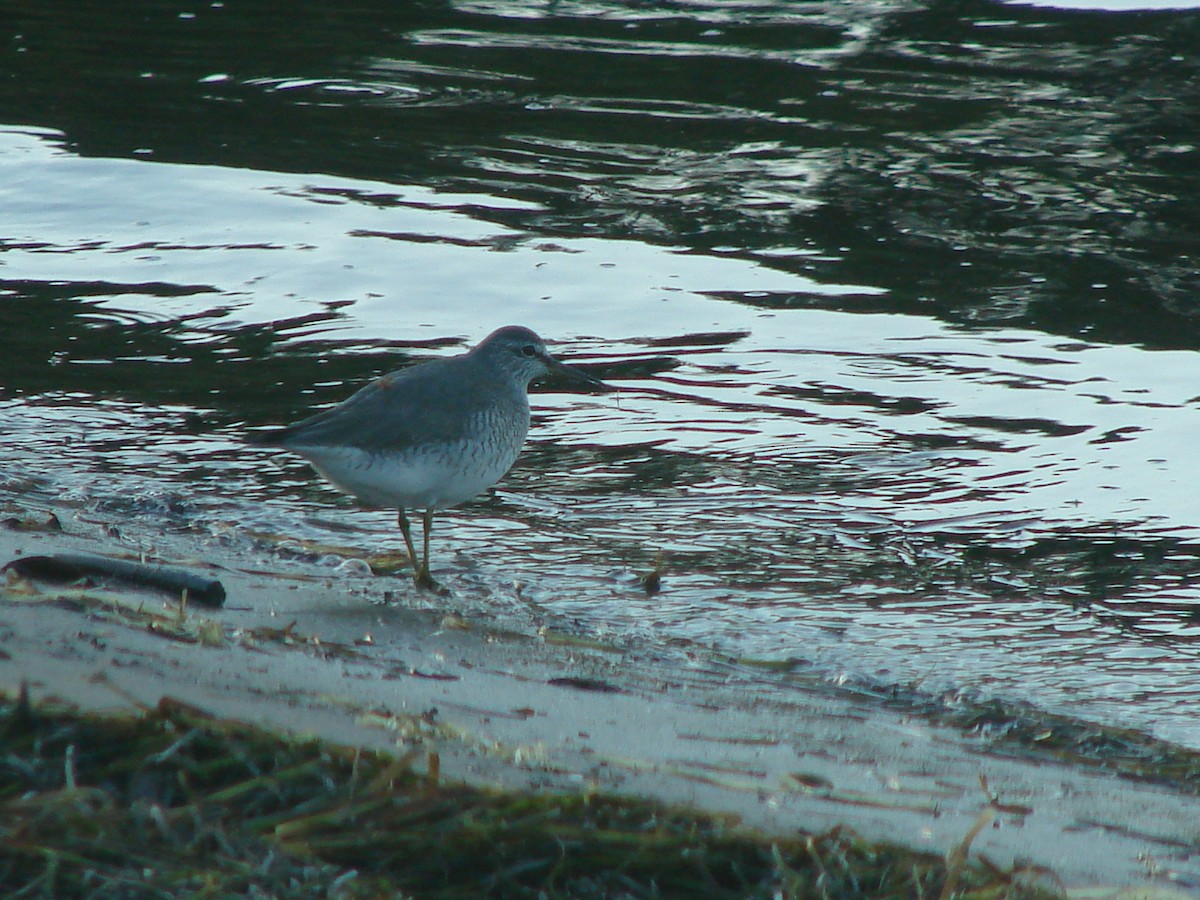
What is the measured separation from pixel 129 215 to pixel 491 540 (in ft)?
15.2

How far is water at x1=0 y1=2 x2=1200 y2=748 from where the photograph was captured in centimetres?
532

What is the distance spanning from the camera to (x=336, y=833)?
2.44 m

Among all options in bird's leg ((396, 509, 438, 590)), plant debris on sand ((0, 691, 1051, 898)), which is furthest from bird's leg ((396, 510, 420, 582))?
plant debris on sand ((0, 691, 1051, 898))

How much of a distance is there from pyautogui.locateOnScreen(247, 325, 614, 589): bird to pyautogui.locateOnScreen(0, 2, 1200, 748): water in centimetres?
30

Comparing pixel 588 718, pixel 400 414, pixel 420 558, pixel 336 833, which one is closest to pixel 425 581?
pixel 420 558

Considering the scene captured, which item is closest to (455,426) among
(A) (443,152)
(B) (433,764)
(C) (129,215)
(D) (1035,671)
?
(D) (1035,671)

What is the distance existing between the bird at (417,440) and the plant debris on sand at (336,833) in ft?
7.91

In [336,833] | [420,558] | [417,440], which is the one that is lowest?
[420,558]

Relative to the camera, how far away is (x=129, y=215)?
9289mm

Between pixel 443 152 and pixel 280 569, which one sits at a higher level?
pixel 443 152

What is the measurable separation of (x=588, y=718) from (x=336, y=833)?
1.00 metres

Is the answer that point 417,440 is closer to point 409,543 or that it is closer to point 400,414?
point 400,414

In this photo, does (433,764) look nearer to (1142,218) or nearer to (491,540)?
(491,540)

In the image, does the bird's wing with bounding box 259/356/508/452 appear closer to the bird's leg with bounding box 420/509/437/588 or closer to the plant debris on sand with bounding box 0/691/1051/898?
the bird's leg with bounding box 420/509/437/588
